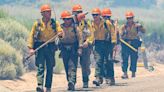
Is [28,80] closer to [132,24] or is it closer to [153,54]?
[132,24]

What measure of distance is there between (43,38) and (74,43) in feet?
3.86

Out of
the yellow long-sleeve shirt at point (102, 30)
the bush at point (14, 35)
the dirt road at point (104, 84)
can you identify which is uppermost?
the yellow long-sleeve shirt at point (102, 30)

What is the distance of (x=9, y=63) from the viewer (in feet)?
73.7

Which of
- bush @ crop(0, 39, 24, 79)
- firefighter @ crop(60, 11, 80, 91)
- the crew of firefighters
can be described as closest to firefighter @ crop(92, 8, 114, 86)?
the crew of firefighters

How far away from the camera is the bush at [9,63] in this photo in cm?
2181

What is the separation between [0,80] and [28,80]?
1.79m

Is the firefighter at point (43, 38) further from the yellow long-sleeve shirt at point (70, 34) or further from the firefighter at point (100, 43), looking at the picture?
the firefighter at point (100, 43)

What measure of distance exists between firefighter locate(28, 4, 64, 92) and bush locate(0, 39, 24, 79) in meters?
5.08

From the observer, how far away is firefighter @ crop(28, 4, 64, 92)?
16.7m

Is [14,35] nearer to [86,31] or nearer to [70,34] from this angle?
[86,31]

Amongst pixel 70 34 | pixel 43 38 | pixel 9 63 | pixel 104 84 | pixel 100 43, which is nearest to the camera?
pixel 43 38

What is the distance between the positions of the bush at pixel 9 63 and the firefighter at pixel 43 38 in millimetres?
5083

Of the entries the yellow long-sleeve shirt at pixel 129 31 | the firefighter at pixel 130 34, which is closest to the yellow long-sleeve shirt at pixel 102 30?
the firefighter at pixel 130 34

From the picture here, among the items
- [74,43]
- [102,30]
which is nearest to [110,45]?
[102,30]
